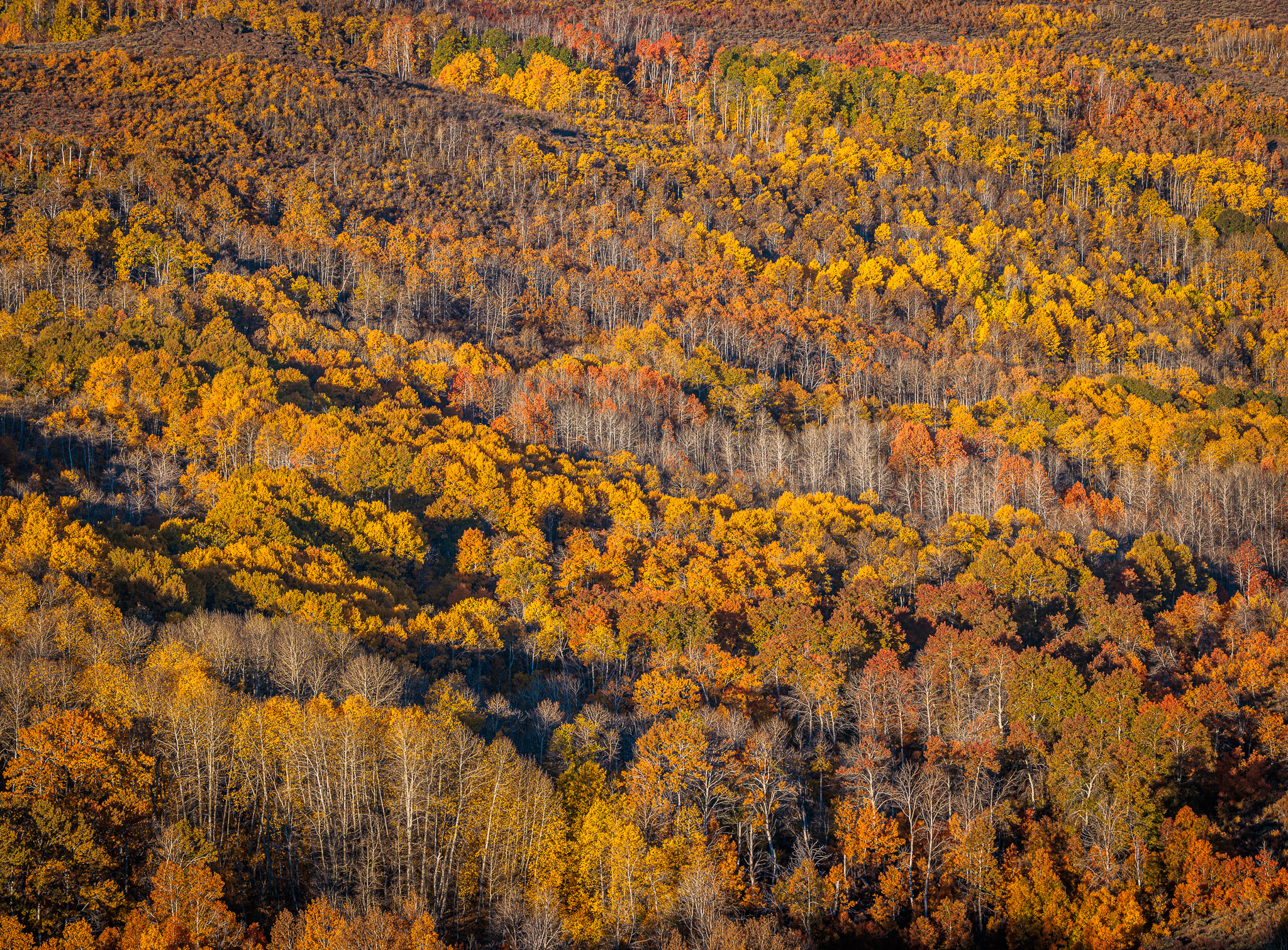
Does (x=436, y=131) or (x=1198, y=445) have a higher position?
(x=436, y=131)

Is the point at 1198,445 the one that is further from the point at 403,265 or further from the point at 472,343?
the point at 403,265

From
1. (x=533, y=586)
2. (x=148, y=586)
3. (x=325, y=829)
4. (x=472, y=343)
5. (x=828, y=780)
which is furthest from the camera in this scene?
(x=472, y=343)

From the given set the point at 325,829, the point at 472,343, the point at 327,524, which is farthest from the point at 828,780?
the point at 472,343

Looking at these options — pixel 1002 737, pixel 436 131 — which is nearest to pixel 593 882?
pixel 1002 737

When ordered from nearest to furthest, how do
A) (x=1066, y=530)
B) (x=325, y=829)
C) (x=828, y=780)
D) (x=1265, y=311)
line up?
(x=325, y=829) < (x=828, y=780) < (x=1066, y=530) < (x=1265, y=311)

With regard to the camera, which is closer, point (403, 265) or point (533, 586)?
point (533, 586)

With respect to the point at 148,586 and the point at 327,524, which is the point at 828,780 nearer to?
the point at 148,586

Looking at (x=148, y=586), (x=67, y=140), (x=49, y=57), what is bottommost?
(x=148, y=586)
